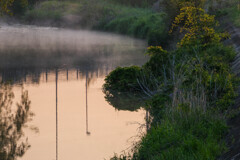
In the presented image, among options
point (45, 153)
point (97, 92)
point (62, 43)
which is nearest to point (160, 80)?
point (97, 92)

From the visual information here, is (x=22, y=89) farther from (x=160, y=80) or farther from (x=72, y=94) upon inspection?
(x=160, y=80)

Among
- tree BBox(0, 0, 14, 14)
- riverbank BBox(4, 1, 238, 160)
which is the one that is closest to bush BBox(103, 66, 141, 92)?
riverbank BBox(4, 1, 238, 160)

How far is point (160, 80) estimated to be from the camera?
17.1m

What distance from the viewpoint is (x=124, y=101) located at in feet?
54.8

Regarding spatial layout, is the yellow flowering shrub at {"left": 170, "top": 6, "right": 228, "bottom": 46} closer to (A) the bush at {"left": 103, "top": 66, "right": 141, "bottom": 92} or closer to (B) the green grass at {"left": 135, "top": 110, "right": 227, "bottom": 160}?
(A) the bush at {"left": 103, "top": 66, "right": 141, "bottom": 92}

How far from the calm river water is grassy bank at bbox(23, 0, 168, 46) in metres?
15.8

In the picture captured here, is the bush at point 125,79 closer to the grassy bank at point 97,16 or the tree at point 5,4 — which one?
the tree at point 5,4

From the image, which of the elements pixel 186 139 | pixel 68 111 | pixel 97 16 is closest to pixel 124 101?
pixel 68 111

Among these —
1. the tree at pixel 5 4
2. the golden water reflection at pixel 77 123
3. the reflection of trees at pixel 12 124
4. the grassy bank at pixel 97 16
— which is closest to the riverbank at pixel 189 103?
the golden water reflection at pixel 77 123

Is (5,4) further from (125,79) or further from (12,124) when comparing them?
(12,124)

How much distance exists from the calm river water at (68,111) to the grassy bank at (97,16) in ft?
51.8

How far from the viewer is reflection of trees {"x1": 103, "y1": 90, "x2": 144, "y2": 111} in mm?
15972

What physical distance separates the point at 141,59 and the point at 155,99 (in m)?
15.7

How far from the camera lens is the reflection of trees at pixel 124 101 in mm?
15972
